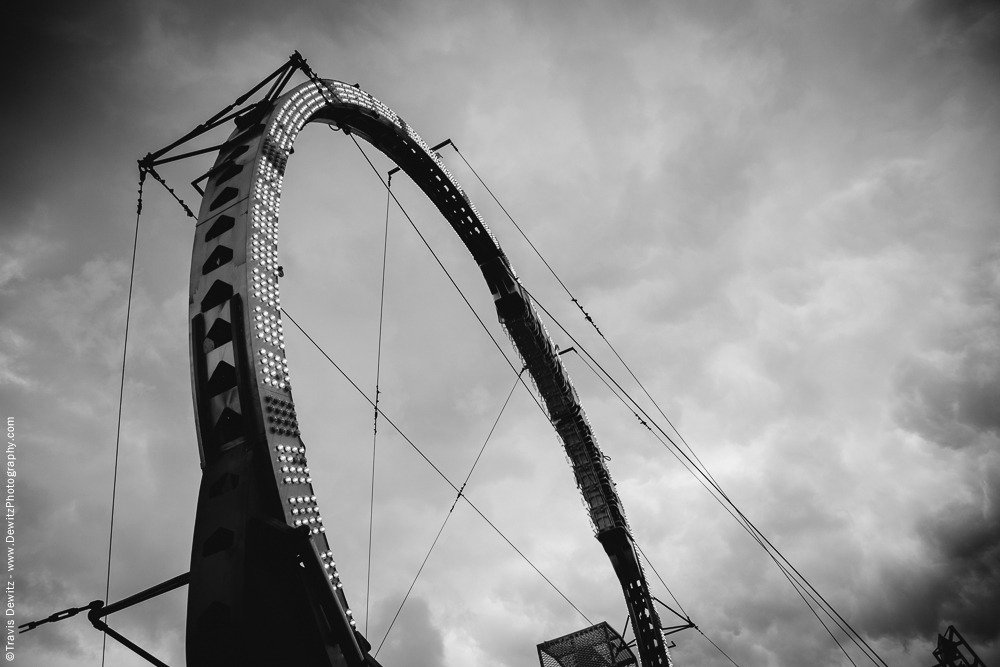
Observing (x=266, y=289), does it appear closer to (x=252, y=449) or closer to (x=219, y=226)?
(x=219, y=226)

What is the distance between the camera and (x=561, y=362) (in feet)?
77.5

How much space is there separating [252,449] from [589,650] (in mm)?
18861

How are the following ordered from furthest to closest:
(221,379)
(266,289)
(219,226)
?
1. (219,226)
2. (266,289)
3. (221,379)

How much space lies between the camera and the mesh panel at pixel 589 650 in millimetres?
20094

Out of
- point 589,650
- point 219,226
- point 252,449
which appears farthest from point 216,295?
point 589,650

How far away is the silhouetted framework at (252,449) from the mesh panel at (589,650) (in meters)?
16.8

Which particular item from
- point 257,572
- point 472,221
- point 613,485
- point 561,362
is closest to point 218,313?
point 257,572

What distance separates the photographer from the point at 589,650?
20641 mm

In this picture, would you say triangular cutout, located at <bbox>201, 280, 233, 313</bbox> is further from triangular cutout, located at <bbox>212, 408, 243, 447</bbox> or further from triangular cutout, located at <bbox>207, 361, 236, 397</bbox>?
triangular cutout, located at <bbox>212, 408, 243, 447</bbox>

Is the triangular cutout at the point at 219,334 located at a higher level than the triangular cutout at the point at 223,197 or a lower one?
lower

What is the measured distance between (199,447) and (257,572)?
209cm

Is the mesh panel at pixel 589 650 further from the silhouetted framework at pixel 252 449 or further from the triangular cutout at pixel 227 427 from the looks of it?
the triangular cutout at pixel 227 427

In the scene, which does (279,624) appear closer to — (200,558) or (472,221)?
(200,558)

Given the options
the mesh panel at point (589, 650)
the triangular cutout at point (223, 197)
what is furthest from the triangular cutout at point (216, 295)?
the mesh panel at point (589, 650)
